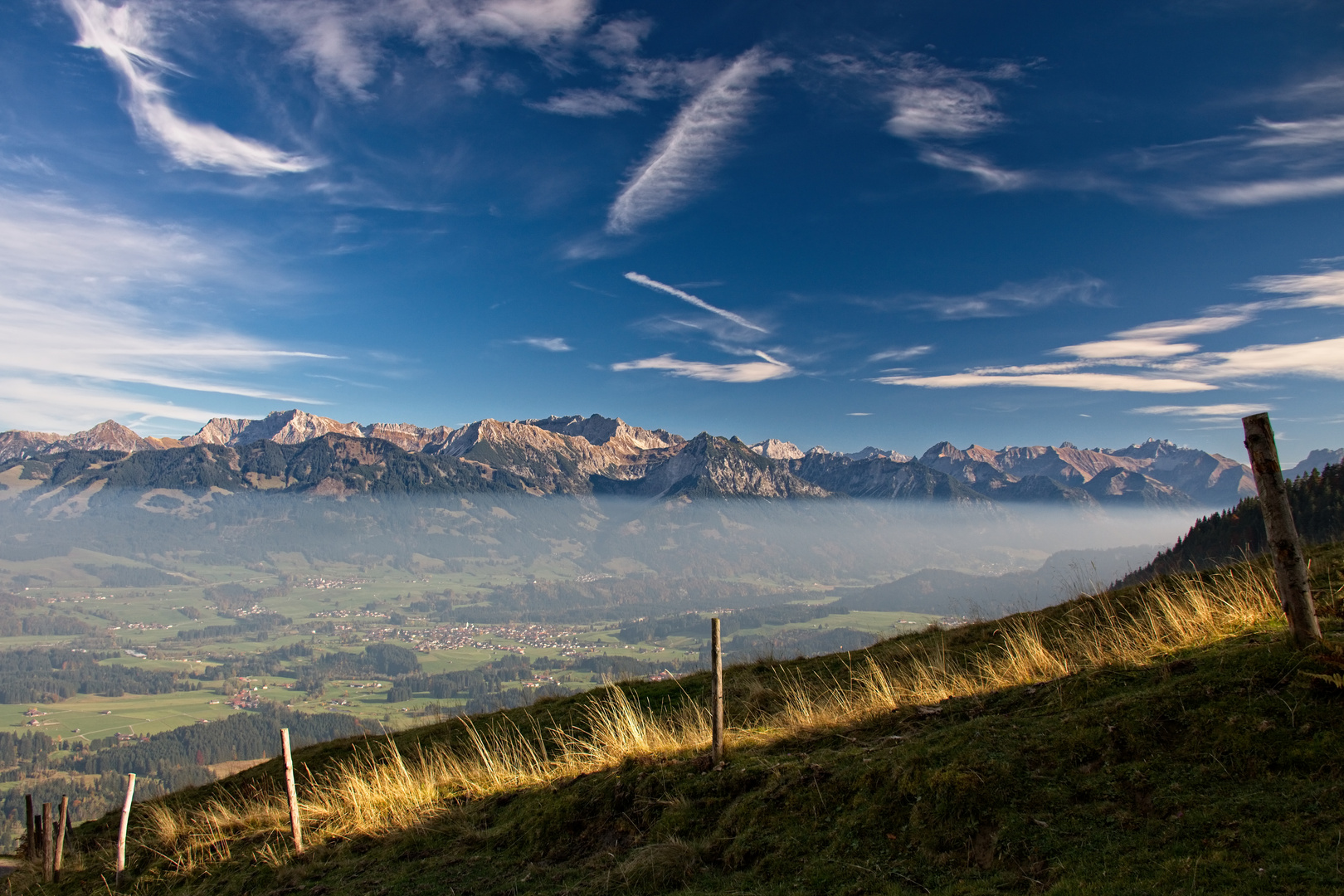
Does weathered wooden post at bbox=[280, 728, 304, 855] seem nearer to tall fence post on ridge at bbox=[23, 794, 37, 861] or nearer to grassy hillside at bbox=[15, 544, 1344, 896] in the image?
grassy hillside at bbox=[15, 544, 1344, 896]

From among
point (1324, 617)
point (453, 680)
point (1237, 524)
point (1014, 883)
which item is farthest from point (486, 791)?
point (453, 680)

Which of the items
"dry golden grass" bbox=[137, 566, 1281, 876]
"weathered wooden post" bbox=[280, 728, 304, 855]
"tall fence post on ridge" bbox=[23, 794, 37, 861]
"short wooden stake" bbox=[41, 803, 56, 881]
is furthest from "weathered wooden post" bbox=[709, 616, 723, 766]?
"tall fence post on ridge" bbox=[23, 794, 37, 861]

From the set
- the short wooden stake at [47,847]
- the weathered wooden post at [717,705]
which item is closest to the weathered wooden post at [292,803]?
the weathered wooden post at [717,705]

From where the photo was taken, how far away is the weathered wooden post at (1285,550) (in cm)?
583

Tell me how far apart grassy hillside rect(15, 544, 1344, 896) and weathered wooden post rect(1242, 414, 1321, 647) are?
307 millimetres

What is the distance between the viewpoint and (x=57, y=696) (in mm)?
167000

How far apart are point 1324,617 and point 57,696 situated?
245858 millimetres

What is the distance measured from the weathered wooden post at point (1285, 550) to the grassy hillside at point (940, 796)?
0.31 meters

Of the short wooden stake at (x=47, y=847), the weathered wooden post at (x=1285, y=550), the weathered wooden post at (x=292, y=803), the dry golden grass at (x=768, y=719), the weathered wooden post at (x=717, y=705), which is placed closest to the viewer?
the weathered wooden post at (x=1285, y=550)

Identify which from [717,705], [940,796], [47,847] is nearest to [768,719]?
[717,705]

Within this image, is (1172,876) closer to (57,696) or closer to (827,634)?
(827,634)

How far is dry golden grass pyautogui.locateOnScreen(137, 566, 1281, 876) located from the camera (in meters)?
8.52

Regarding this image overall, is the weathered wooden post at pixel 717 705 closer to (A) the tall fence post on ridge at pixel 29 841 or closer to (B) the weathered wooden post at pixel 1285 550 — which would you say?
(B) the weathered wooden post at pixel 1285 550

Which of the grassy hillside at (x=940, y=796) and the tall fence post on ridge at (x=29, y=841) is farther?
the tall fence post on ridge at (x=29, y=841)
